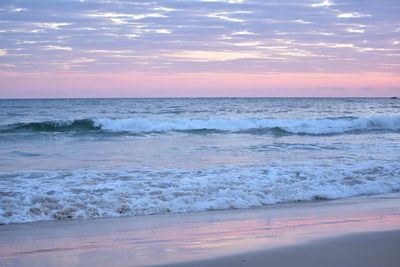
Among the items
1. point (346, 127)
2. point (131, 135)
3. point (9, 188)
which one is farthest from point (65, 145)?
point (346, 127)

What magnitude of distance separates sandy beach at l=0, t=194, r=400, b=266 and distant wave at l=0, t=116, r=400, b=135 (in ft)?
54.8

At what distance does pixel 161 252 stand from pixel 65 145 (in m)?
12.9

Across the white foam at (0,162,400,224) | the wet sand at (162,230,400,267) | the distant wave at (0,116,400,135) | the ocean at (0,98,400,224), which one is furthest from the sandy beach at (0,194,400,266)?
the distant wave at (0,116,400,135)

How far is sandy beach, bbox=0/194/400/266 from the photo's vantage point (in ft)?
17.1

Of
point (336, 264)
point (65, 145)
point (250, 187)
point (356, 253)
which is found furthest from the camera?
point (65, 145)

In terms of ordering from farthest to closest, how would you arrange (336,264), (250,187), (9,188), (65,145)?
(65,145)
(250,187)
(9,188)
(336,264)

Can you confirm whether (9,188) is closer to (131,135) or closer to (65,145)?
(65,145)

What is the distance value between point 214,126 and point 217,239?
22.8m

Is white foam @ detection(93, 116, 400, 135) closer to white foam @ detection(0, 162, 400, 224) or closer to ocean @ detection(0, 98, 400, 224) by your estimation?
ocean @ detection(0, 98, 400, 224)

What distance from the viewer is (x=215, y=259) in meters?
5.18

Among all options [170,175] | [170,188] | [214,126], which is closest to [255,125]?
[214,126]

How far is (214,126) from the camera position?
94.6ft

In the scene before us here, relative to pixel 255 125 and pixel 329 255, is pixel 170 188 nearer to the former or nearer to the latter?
pixel 329 255

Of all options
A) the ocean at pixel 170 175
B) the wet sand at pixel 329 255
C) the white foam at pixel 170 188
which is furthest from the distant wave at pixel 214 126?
the wet sand at pixel 329 255
